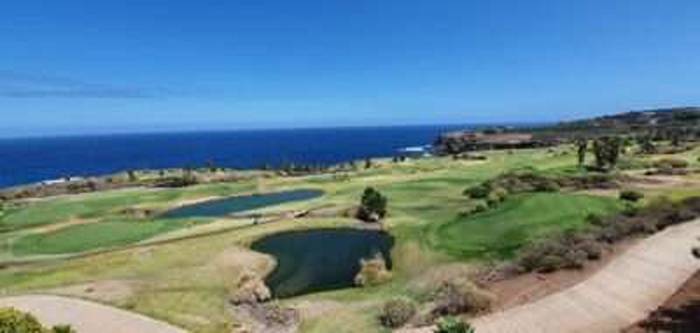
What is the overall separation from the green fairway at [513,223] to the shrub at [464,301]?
10.9m

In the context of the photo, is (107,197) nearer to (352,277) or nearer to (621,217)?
(352,277)

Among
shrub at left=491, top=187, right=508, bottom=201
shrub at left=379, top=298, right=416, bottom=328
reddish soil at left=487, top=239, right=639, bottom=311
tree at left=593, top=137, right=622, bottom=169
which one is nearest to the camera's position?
shrub at left=379, top=298, right=416, bottom=328

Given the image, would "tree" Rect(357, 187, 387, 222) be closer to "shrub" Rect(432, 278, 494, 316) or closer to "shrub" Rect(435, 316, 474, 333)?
"shrub" Rect(432, 278, 494, 316)

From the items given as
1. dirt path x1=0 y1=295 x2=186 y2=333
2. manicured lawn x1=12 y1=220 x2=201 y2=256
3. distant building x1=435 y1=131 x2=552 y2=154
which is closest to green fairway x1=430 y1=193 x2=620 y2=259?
dirt path x1=0 y1=295 x2=186 y2=333

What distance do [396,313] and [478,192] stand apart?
1489 inches

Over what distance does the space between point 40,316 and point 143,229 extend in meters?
25.7

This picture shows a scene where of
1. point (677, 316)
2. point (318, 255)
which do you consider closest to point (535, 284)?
point (677, 316)

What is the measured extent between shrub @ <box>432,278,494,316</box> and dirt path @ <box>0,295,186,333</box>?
9.42 metres

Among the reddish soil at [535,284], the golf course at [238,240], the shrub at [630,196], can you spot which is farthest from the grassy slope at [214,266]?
the shrub at [630,196]

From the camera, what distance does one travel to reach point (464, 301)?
90.9 feet

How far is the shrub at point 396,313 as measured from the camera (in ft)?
90.5

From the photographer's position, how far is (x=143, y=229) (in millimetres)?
55531

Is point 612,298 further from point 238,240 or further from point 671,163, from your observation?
point 671,163

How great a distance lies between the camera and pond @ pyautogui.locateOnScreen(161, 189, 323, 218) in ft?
219
